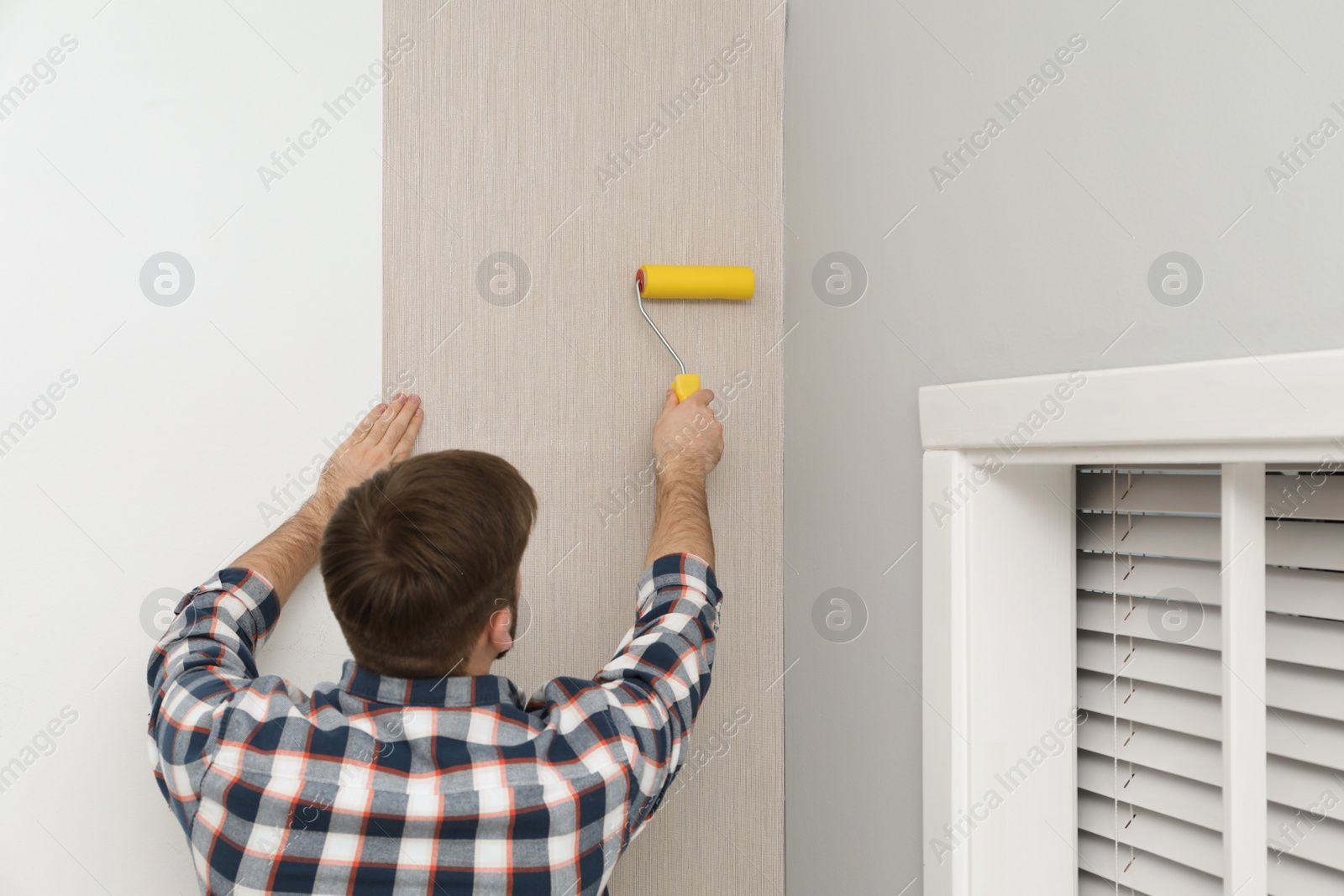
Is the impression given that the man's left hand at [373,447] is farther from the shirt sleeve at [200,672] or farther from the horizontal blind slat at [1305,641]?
the horizontal blind slat at [1305,641]

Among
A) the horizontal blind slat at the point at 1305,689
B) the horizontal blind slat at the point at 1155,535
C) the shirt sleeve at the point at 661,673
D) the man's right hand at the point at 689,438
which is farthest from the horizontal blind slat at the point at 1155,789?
the man's right hand at the point at 689,438

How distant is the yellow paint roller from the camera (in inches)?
50.8

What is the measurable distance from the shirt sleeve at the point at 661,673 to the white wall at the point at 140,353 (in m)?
0.49

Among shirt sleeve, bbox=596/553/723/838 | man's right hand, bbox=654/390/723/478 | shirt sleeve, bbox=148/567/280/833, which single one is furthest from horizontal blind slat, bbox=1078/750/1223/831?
shirt sleeve, bbox=148/567/280/833

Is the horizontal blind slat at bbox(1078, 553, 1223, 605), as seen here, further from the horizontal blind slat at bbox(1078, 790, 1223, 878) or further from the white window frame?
the horizontal blind slat at bbox(1078, 790, 1223, 878)

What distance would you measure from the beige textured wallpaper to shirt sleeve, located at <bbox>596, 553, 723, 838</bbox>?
0.28 m

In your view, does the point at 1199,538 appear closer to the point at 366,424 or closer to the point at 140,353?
the point at 366,424

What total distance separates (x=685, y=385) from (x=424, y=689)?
1.93ft

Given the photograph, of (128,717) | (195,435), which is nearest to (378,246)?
(195,435)

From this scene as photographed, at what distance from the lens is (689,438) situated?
4.14 ft

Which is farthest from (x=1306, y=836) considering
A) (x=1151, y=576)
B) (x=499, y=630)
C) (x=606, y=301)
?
(x=606, y=301)

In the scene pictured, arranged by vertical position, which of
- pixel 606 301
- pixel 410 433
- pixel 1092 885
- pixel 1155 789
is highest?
pixel 606 301

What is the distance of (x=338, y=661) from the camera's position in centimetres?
123

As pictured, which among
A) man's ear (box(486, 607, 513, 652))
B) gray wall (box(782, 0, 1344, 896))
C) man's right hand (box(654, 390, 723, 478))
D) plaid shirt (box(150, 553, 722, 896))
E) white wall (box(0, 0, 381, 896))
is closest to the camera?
gray wall (box(782, 0, 1344, 896))
